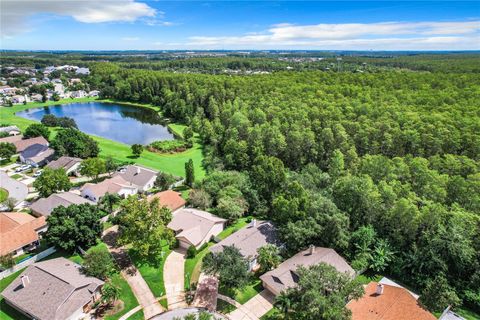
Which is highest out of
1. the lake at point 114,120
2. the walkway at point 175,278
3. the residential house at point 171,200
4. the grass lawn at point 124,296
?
the residential house at point 171,200

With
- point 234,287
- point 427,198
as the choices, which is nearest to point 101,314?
point 234,287

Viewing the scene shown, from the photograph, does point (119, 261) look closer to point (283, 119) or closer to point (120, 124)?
point (283, 119)

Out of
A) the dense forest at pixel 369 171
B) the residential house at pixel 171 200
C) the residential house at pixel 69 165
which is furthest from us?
the residential house at pixel 69 165

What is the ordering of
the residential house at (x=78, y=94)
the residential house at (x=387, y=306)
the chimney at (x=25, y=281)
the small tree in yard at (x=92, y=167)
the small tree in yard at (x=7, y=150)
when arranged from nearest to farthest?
the residential house at (x=387, y=306), the chimney at (x=25, y=281), the small tree in yard at (x=92, y=167), the small tree in yard at (x=7, y=150), the residential house at (x=78, y=94)

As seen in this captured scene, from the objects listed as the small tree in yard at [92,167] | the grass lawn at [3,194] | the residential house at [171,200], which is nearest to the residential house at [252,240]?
the residential house at [171,200]

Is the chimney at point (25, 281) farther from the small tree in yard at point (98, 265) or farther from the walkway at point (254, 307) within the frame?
the walkway at point (254, 307)

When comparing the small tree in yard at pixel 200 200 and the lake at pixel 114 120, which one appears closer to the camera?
the small tree in yard at pixel 200 200
